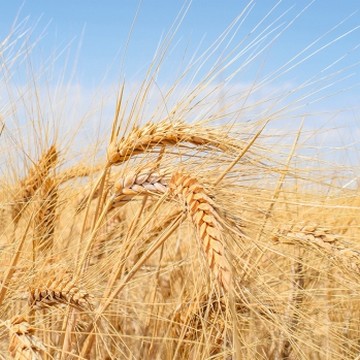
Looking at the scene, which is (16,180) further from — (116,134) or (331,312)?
(331,312)

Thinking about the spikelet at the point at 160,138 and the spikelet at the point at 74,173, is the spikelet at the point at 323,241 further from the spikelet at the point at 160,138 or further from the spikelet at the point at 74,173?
the spikelet at the point at 74,173

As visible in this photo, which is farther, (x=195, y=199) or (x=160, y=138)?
(x=160, y=138)

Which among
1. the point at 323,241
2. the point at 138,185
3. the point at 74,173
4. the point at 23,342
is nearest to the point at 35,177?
the point at 74,173

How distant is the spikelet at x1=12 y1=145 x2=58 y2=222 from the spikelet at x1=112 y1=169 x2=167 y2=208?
0.44 m

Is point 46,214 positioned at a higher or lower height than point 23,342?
higher

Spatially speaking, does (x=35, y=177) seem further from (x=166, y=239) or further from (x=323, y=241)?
(x=323, y=241)

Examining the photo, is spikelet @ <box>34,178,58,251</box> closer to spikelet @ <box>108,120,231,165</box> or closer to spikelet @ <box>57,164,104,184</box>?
spikelet @ <box>57,164,104,184</box>

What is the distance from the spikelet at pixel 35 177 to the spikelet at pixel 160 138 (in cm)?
42

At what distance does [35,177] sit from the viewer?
2025 millimetres

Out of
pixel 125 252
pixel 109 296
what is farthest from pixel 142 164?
pixel 109 296

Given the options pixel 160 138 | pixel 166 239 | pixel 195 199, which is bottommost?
pixel 166 239

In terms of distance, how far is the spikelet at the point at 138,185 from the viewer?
1443 mm

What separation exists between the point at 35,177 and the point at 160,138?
0.64 meters

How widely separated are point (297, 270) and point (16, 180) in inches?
39.8
